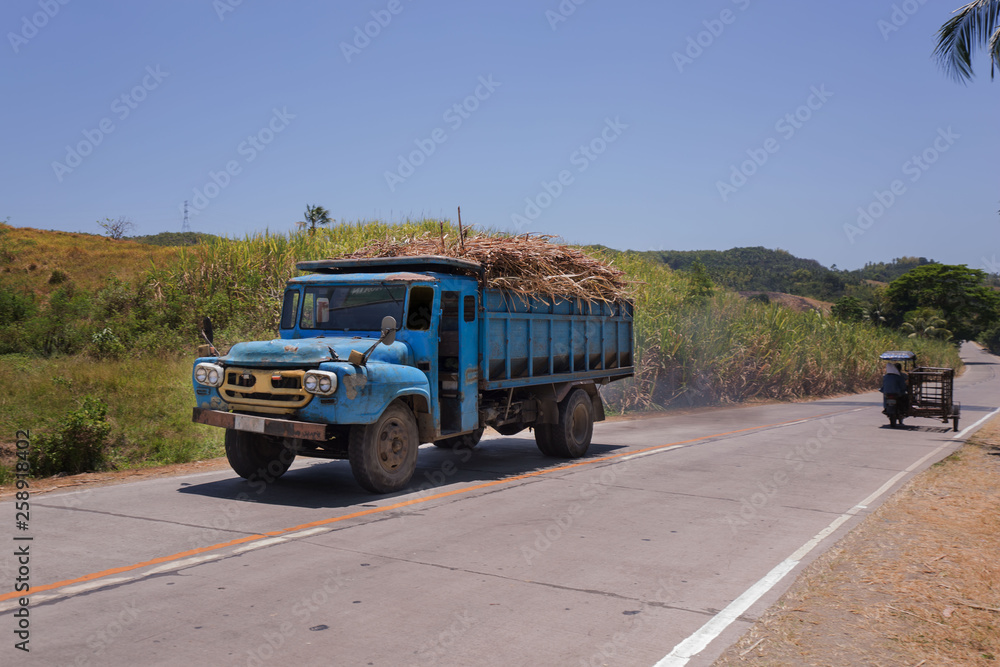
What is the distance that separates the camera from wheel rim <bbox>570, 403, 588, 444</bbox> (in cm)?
1246

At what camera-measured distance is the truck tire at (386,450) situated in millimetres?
8477

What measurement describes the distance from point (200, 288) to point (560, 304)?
1356cm

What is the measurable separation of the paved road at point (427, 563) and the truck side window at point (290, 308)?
2008 mm

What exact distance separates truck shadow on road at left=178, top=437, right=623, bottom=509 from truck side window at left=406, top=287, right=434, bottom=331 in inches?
78.1

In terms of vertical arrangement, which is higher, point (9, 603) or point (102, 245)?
point (102, 245)

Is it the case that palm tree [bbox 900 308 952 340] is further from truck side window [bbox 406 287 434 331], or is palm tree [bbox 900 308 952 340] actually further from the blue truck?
truck side window [bbox 406 287 434 331]

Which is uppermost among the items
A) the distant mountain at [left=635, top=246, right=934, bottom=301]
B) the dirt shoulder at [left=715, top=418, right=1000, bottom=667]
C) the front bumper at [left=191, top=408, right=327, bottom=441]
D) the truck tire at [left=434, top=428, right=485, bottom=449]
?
the distant mountain at [left=635, top=246, right=934, bottom=301]

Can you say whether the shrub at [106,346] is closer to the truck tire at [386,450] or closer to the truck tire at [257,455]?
the truck tire at [257,455]

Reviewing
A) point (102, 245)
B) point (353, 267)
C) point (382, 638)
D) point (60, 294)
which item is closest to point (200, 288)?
point (60, 294)

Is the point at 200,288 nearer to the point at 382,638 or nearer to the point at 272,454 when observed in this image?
the point at 272,454

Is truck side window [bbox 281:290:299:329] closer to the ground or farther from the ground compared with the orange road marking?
farther from the ground

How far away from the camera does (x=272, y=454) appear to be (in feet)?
31.5

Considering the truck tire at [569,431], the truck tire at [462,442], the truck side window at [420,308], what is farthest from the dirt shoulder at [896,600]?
the truck tire at [462,442]

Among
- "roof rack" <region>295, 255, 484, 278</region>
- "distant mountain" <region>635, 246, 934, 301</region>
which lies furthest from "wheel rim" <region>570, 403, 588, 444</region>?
"distant mountain" <region>635, 246, 934, 301</region>
